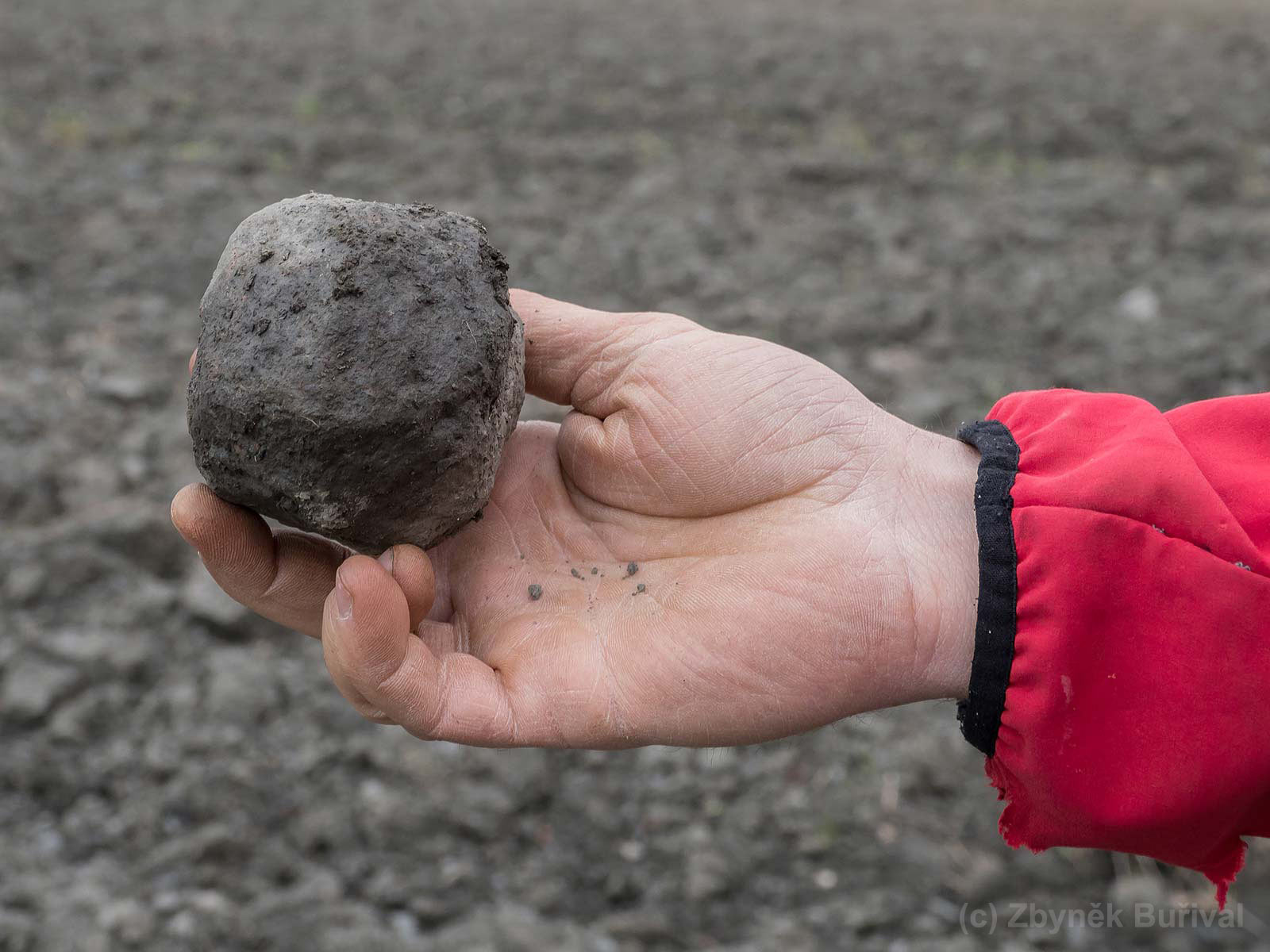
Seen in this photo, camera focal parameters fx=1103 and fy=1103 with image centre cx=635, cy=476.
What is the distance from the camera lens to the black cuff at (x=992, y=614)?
1591 millimetres

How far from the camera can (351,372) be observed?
172 centimetres

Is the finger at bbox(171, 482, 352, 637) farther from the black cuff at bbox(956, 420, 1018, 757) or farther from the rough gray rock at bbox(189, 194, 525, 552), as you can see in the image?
the black cuff at bbox(956, 420, 1018, 757)

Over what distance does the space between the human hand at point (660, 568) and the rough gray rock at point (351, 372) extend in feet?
0.34

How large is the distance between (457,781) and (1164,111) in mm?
5372

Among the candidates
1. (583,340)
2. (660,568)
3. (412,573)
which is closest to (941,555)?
(660,568)

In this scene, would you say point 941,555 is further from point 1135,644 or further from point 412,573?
point 412,573

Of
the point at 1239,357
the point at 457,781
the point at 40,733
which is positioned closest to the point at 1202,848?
the point at 457,781

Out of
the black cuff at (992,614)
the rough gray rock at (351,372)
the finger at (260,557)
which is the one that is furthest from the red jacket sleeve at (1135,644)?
the finger at (260,557)

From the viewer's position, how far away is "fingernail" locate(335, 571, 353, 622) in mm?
1690

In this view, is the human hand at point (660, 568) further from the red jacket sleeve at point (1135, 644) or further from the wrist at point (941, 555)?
the red jacket sleeve at point (1135, 644)

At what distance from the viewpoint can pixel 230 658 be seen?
2963 millimetres

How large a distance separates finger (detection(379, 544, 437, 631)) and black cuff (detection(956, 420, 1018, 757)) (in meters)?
0.86

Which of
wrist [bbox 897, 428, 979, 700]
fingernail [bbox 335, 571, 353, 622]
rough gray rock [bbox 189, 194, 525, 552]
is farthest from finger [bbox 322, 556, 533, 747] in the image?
wrist [bbox 897, 428, 979, 700]

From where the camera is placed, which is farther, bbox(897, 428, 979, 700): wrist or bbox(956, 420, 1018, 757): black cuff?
bbox(897, 428, 979, 700): wrist
